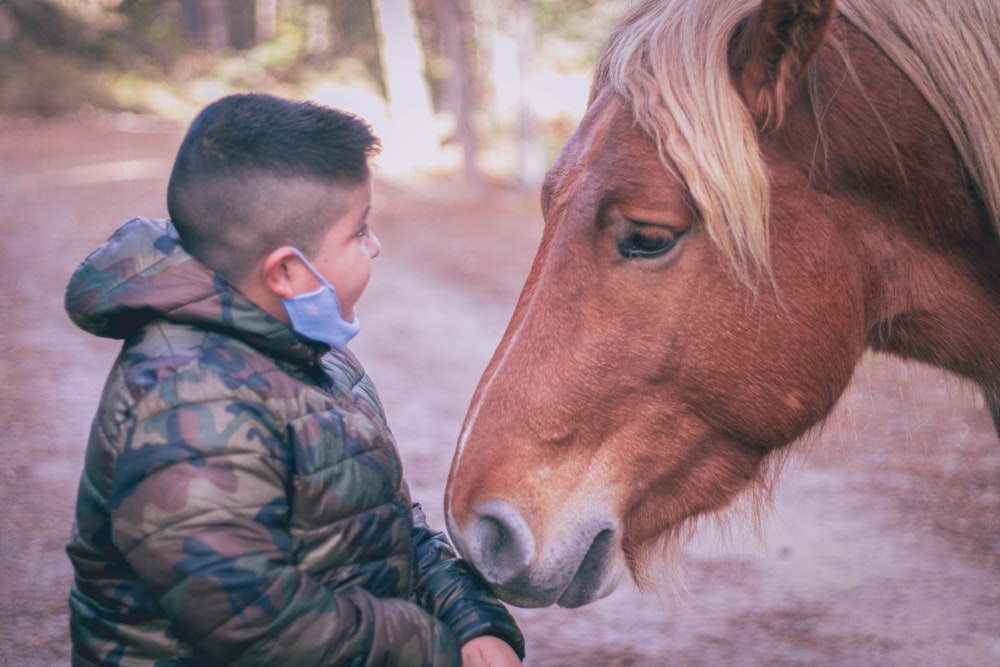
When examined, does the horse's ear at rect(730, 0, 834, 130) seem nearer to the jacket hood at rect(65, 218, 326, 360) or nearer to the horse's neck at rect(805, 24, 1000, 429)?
the horse's neck at rect(805, 24, 1000, 429)

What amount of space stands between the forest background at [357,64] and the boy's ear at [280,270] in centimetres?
1234

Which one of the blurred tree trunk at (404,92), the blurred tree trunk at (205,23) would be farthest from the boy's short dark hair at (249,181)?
the blurred tree trunk at (205,23)

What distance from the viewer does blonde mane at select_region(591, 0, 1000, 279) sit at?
6.66 ft

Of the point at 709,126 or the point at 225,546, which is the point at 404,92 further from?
the point at 225,546

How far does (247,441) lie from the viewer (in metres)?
1.68

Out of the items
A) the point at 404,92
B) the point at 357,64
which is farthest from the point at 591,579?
the point at 357,64

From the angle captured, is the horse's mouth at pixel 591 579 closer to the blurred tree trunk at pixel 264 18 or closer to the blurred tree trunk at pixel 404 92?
the blurred tree trunk at pixel 404 92

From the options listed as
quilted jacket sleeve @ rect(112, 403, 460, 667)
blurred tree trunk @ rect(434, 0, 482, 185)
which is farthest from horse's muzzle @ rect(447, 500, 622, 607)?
blurred tree trunk @ rect(434, 0, 482, 185)

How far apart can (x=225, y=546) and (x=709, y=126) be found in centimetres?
140

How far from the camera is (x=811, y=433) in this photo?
8.07 feet

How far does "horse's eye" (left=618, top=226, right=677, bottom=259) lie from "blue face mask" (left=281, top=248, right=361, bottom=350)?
0.68 m

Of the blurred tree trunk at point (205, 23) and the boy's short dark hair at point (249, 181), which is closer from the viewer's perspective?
the boy's short dark hair at point (249, 181)

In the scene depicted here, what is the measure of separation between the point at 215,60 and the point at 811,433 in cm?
2716

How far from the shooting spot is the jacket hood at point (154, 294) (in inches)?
69.4
